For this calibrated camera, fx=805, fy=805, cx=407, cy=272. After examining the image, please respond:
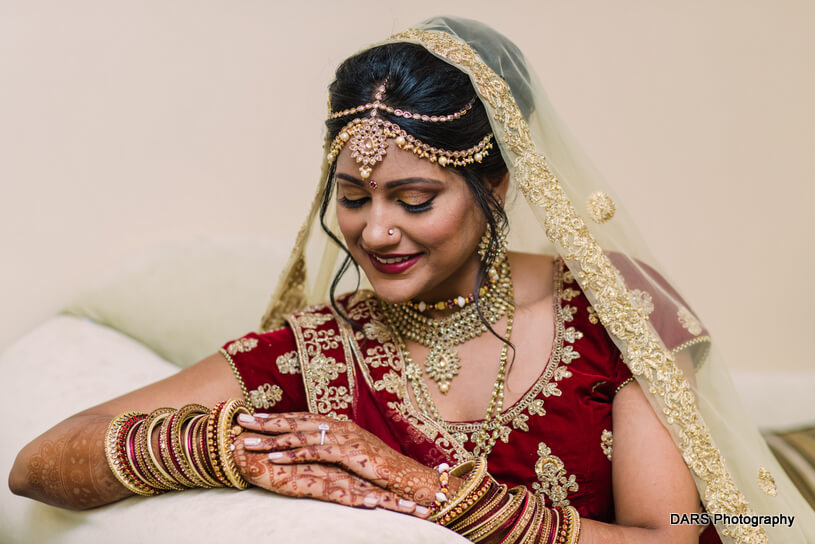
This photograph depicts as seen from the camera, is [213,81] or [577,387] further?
[213,81]

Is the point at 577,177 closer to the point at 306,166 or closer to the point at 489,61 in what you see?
the point at 489,61

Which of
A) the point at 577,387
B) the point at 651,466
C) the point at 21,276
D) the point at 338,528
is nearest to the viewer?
the point at 338,528

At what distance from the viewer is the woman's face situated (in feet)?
4.85

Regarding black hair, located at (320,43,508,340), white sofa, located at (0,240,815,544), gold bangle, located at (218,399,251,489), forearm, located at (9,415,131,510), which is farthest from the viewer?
black hair, located at (320,43,508,340)

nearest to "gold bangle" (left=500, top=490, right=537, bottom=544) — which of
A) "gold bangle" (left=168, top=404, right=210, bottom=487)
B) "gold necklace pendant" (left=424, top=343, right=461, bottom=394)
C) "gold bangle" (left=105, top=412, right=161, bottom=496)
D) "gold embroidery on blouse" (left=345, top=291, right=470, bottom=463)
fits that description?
"gold embroidery on blouse" (left=345, top=291, right=470, bottom=463)

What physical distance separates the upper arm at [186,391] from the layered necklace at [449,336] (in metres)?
0.38

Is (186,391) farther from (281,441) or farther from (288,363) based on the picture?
(281,441)

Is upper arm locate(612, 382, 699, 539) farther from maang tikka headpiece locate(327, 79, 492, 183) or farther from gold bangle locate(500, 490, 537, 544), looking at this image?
maang tikka headpiece locate(327, 79, 492, 183)

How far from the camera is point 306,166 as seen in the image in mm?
2598

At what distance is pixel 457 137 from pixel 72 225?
1.39m

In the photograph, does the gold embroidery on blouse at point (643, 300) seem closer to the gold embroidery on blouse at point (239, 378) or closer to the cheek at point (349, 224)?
the cheek at point (349, 224)

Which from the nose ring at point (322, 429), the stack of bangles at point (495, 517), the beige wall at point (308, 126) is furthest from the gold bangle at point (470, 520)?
the beige wall at point (308, 126)

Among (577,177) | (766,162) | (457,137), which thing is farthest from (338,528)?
(766,162)

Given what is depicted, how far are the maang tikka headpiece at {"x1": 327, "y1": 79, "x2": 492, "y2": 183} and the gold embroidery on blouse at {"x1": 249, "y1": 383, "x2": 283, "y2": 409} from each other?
0.53m
